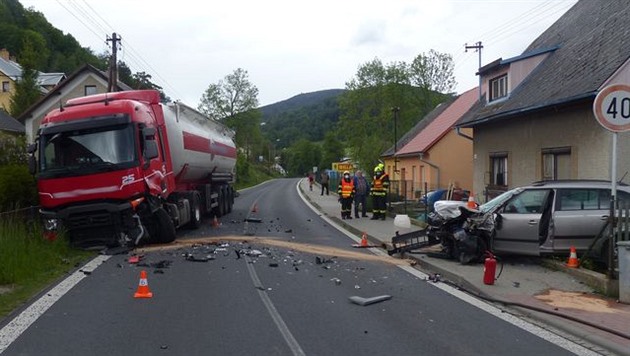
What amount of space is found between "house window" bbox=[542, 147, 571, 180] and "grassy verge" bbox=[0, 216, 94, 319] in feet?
39.7

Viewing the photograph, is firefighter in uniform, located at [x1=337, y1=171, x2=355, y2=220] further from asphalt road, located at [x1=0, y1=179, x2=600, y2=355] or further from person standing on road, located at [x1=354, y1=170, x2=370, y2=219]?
asphalt road, located at [x1=0, y1=179, x2=600, y2=355]

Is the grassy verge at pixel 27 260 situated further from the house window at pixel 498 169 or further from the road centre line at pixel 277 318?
the house window at pixel 498 169

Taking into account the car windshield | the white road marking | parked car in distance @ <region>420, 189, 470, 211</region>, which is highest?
the car windshield

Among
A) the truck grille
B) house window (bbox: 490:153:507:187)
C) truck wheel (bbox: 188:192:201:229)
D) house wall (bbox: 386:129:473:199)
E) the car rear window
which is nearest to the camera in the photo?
the car rear window

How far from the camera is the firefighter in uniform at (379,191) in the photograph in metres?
21.1

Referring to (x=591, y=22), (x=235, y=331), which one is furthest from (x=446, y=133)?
(x=235, y=331)

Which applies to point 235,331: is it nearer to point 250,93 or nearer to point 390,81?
point 390,81

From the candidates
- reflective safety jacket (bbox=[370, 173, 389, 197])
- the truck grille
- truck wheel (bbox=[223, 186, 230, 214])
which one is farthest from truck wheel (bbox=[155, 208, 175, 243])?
truck wheel (bbox=[223, 186, 230, 214])

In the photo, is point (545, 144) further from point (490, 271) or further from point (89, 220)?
point (89, 220)

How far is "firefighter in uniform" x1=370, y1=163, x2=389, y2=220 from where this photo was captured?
21.1 metres

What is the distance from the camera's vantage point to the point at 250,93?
4070 inches

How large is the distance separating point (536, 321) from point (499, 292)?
57.3 inches

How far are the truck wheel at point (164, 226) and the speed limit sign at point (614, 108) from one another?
31.9 ft

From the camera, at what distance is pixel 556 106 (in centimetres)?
1636
